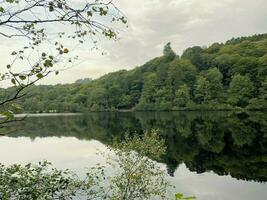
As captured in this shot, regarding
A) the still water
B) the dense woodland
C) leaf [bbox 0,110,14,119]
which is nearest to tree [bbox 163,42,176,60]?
the dense woodland

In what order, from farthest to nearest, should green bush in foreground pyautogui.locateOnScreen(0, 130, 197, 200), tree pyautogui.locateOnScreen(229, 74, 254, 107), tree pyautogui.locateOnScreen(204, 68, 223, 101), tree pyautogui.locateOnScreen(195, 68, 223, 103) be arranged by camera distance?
tree pyautogui.locateOnScreen(195, 68, 223, 103) → tree pyautogui.locateOnScreen(204, 68, 223, 101) → tree pyautogui.locateOnScreen(229, 74, 254, 107) → green bush in foreground pyautogui.locateOnScreen(0, 130, 197, 200)

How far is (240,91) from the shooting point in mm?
121438

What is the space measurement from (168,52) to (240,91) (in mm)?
70059

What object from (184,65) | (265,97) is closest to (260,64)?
(265,97)

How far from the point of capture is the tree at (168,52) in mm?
182000

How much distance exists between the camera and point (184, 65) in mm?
156000

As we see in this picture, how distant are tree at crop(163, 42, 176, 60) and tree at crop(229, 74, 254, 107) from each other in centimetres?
5882

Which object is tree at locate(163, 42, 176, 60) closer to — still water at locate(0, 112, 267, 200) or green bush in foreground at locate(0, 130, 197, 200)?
still water at locate(0, 112, 267, 200)

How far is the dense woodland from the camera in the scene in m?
124

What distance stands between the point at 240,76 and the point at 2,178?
119 metres

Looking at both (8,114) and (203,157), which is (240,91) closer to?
(203,157)

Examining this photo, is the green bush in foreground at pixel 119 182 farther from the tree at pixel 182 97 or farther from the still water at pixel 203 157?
the tree at pixel 182 97

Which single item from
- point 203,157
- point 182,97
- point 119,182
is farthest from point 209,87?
point 119,182

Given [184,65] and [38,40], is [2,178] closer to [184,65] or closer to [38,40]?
[38,40]
